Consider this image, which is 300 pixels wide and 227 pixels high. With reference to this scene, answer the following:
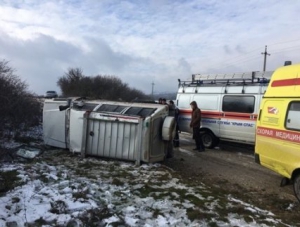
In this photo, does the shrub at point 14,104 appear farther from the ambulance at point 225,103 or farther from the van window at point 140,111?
the ambulance at point 225,103

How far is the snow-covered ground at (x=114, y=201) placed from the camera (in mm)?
5312

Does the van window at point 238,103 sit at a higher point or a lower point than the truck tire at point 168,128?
higher

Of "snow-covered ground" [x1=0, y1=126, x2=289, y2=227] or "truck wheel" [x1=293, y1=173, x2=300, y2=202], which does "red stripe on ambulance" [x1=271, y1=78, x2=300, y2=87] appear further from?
"snow-covered ground" [x1=0, y1=126, x2=289, y2=227]

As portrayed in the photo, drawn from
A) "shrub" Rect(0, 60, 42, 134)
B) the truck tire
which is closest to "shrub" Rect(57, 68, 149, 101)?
"shrub" Rect(0, 60, 42, 134)

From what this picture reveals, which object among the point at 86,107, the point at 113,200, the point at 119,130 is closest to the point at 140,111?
the point at 119,130

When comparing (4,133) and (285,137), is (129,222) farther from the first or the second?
(4,133)

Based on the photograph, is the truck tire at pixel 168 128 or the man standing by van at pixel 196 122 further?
the man standing by van at pixel 196 122

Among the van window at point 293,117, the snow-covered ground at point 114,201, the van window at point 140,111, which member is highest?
the van window at point 293,117

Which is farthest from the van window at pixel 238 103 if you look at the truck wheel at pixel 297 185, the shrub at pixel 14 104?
the shrub at pixel 14 104

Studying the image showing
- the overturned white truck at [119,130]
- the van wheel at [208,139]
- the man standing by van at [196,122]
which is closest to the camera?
the overturned white truck at [119,130]

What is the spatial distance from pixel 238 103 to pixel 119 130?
15.3 feet

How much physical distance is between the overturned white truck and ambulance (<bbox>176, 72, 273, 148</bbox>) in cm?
286

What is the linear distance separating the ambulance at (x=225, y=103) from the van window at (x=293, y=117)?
4651 millimetres

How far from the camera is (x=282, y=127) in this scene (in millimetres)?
6777
